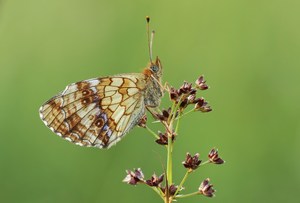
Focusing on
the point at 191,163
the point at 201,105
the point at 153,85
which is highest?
the point at 153,85

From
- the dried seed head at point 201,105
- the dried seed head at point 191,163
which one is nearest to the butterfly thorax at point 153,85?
the dried seed head at point 201,105

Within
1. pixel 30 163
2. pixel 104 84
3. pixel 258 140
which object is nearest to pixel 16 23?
pixel 30 163

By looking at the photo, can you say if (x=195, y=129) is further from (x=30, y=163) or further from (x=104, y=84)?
(x=104, y=84)

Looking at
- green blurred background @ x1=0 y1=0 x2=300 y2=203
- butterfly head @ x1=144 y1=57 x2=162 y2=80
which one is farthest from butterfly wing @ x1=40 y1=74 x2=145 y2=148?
green blurred background @ x1=0 y1=0 x2=300 y2=203

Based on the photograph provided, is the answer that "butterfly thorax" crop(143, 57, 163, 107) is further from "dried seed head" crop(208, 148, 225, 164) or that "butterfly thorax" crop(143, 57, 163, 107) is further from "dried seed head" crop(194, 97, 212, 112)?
"dried seed head" crop(208, 148, 225, 164)

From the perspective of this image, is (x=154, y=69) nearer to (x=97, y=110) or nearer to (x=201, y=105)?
(x=97, y=110)

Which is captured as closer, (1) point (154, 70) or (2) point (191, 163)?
(2) point (191, 163)

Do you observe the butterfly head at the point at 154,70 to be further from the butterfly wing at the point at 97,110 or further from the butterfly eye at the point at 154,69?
the butterfly wing at the point at 97,110

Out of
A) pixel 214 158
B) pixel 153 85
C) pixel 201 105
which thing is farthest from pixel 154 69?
pixel 214 158
